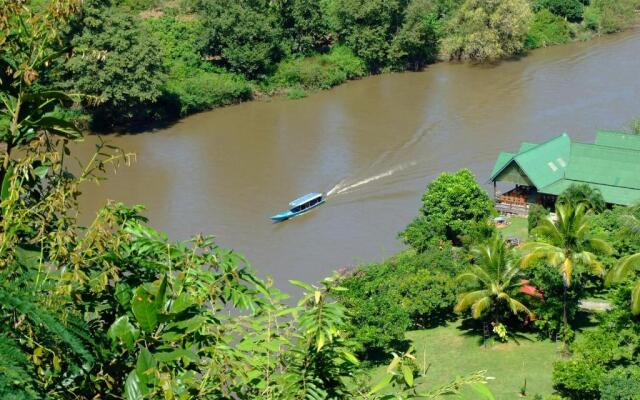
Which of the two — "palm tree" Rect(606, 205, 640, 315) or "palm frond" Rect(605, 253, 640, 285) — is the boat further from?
"palm frond" Rect(605, 253, 640, 285)

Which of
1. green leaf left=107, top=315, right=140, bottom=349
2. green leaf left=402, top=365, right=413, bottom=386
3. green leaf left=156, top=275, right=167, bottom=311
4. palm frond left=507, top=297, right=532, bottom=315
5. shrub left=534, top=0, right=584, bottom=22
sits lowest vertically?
palm frond left=507, top=297, right=532, bottom=315

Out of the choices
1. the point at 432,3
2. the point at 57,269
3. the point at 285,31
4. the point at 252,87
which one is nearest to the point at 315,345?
the point at 57,269

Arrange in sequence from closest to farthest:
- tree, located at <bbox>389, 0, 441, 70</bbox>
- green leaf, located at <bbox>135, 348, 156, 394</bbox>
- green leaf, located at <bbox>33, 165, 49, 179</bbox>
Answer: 1. green leaf, located at <bbox>135, 348, 156, 394</bbox>
2. green leaf, located at <bbox>33, 165, 49, 179</bbox>
3. tree, located at <bbox>389, 0, 441, 70</bbox>

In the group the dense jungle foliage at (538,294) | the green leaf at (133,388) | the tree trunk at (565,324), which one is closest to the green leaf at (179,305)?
the green leaf at (133,388)

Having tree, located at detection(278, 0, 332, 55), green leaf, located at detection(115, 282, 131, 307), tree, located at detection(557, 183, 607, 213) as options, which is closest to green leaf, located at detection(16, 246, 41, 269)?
green leaf, located at detection(115, 282, 131, 307)

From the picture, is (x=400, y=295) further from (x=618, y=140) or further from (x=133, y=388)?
(x=133, y=388)

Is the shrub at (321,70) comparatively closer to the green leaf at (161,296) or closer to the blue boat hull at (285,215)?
the blue boat hull at (285,215)
